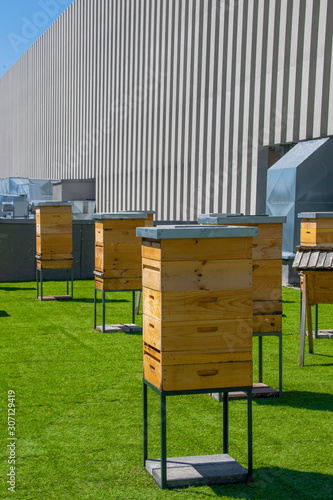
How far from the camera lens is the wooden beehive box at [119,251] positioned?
9.59 m

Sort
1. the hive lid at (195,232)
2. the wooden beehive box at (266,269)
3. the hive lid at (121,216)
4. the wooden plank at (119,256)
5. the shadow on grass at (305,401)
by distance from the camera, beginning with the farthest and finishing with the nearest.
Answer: the wooden plank at (119,256) < the hive lid at (121,216) < the wooden beehive box at (266,269) < the shadow on grass at (305,401) < the hive lid at (195,232)

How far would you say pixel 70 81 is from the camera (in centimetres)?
3222

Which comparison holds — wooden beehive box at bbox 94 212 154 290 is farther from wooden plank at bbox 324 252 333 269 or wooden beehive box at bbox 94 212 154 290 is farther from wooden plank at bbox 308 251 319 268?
wooden plank at bbox 324 252 333 269

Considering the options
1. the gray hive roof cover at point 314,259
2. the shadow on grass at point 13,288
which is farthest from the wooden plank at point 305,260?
the shadow on grass at point 13,288

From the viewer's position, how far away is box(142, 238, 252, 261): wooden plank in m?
4.20

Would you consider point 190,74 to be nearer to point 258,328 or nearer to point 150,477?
point 258,328

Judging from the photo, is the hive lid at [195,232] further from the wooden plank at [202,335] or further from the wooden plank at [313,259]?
the wooden plank at [313,259]

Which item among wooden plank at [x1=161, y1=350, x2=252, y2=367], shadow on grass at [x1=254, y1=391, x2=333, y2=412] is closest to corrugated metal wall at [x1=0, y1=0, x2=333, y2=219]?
shadow on grass at [x1=254, y1=391, x2=333, y2=412]

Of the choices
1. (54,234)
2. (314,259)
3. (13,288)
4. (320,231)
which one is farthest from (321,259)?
(13,288)

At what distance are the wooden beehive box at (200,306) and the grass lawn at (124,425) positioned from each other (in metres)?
0.73

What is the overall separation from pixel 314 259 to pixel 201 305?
10.9 feet

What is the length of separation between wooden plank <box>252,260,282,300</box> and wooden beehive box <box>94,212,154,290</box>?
11.6 ft

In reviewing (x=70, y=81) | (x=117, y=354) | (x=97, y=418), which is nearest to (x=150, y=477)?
(x=97, y=418)

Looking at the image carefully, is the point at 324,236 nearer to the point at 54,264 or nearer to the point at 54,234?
the point at 54,234
